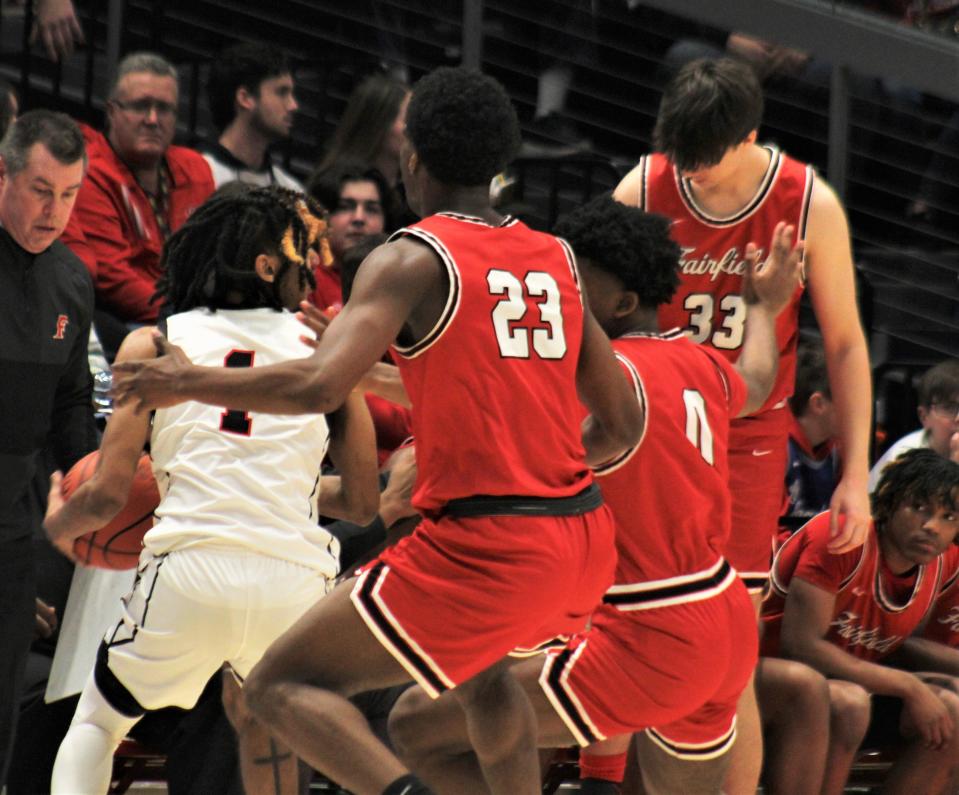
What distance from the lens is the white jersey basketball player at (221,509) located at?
3949 mm

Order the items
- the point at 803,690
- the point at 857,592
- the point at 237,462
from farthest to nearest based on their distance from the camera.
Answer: the point at 857,592, the point at 803,690, the point at 237,462

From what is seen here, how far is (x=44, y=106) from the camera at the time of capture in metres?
7.37

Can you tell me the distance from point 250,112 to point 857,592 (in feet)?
9.66

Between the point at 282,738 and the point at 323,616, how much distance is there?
27 centimetres

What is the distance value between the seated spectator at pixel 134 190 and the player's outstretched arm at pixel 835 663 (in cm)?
240

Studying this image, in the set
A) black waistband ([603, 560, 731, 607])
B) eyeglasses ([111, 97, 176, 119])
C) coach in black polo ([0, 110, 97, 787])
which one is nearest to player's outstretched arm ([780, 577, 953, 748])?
black waistband ([603, 560, 731, 607])

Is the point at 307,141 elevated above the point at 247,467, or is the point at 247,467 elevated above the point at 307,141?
the point at 307,141

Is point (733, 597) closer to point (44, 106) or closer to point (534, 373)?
point (534, 373)

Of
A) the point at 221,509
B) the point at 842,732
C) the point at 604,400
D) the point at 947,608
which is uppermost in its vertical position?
the point at 604,400

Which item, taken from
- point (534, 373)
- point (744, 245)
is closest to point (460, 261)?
point (534, 373)

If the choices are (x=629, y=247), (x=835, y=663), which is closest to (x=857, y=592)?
(x=835, y=663)

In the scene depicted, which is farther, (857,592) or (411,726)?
(857,592)

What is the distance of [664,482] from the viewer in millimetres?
3971

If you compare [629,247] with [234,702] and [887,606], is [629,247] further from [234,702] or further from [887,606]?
[887,606]
